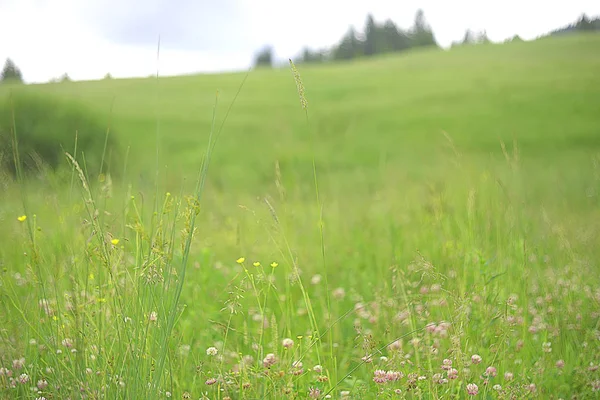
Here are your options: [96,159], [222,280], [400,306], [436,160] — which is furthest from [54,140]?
[400,306]

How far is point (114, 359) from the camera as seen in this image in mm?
1816

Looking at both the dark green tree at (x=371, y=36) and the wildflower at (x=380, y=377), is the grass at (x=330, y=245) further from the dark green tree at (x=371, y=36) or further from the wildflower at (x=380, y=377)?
the dark green tree at (x=371, y=36)

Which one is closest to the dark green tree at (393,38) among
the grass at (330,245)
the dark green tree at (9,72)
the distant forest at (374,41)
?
the distant forest at (374,41)

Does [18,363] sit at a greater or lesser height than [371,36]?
lesser

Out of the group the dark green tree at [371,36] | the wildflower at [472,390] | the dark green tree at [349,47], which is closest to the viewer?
the wildflower at [472,390]

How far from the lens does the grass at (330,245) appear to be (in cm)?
180

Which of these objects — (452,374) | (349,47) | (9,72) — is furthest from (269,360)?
(349,47)

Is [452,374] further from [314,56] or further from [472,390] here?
[314,56]

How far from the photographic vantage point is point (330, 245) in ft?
16.7

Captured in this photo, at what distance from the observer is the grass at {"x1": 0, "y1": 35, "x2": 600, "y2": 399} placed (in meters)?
1.80

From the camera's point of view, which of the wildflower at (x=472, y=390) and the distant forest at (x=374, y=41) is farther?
the distant forest at (x=374, y=41)

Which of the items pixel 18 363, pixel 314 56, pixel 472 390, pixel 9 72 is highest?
pixel 314 56

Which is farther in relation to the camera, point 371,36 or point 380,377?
point 371,36

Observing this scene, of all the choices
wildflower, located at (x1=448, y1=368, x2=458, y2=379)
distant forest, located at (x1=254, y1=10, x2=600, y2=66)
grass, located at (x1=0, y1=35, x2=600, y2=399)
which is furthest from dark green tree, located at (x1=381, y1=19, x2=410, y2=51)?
wildflower, located at (x1=448, y1=368, x2=458, y2=379)
